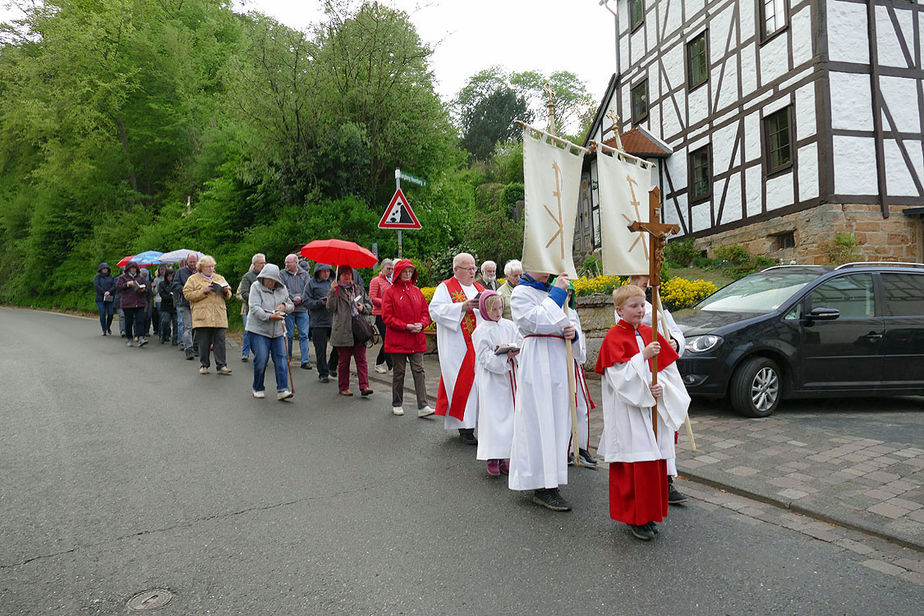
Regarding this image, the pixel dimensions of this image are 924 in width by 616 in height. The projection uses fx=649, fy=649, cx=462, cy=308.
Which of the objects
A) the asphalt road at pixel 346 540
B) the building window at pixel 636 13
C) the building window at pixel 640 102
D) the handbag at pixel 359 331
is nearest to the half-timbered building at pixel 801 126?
the building window at pixel 640 102

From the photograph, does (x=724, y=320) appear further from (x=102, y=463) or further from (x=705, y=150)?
(x=705, y=150)

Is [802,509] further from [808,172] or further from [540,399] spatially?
[808,172]

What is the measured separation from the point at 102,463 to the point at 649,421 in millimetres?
4660

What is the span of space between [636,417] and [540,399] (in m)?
0.82

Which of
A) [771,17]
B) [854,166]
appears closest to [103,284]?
[771,17]

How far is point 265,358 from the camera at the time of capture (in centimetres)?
869

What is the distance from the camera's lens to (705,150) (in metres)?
18.8

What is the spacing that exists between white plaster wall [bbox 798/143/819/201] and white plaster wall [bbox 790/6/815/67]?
2.06 m

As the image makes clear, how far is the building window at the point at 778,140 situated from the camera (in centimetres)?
1572

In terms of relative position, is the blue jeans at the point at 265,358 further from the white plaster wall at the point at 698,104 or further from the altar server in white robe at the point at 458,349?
the white plaster wall at the point at 698,104

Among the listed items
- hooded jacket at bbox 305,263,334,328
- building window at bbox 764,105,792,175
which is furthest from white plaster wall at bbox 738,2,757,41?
hooded jacket at bbox 305,263,334,328

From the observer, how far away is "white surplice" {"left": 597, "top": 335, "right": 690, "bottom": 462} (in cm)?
400

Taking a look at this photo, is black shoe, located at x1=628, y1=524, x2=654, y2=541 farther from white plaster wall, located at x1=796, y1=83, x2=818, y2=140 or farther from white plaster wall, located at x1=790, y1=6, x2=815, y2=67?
white plaster wall, located at x1=790, y1=6, x2=815, y2=67

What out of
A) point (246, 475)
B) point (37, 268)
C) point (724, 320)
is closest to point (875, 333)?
point (724, 320)
